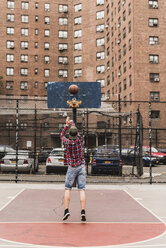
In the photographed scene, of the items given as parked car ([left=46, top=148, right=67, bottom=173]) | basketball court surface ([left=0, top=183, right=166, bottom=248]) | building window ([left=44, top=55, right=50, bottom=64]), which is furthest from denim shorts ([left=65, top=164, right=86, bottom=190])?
building window ([left=44, top=55, right=50, bottom=64])

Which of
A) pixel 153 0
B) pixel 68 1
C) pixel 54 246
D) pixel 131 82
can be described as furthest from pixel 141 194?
pixel 68 1

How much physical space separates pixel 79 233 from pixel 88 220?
3.89 feet

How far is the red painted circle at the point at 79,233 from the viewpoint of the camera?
230 inches

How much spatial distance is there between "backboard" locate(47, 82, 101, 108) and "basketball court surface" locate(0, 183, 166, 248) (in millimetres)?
3671

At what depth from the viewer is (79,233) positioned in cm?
636

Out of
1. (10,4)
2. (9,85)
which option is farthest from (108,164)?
(10,4)

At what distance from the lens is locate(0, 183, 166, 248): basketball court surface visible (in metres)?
5.88

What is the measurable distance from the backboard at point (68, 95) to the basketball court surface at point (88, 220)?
3671 millimetres

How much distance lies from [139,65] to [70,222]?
138ft

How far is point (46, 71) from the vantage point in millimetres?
65500

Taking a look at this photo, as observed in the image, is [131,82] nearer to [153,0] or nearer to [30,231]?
[153,0]

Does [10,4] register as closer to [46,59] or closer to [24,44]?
[24,44]

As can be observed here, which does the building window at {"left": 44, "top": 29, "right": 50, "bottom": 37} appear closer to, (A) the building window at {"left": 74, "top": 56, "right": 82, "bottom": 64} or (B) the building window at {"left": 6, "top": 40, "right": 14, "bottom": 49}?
(B) the building window at {"left": 6, "top": 40, "right": 14, "bottom": 49}

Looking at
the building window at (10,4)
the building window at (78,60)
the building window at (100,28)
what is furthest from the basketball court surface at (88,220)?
the building window at (10,4)
